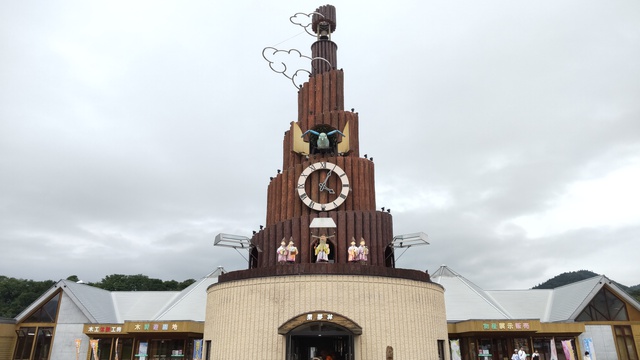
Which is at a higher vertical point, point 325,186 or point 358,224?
point 325,186

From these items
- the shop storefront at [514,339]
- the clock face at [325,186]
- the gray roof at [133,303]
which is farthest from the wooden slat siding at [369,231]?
the gray roof at [133,303]

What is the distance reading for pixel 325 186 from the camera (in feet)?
90.6

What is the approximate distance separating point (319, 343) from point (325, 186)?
922 cm

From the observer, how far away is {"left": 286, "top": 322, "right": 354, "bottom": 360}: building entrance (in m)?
20.7

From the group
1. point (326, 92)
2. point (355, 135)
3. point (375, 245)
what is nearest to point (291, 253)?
point (375, 245)

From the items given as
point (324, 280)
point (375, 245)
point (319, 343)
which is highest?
point (375, 245)

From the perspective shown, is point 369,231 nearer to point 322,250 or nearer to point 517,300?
point 322,250

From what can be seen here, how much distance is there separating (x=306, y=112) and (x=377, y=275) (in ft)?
48.4

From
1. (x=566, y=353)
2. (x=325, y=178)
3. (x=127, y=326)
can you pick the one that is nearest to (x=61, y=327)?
(x=127, y=326)

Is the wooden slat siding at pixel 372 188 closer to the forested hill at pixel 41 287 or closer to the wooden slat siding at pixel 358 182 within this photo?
the wooden slat siding at pixel 358 182

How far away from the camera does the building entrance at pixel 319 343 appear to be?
20.7m

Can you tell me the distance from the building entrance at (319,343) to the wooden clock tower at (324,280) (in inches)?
2.1

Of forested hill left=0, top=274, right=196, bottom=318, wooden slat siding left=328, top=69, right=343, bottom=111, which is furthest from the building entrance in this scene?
forested hill left=0, top=274, right=196, bottom=318

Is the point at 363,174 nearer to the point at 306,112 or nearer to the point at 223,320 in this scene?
the point at 306,112
